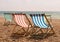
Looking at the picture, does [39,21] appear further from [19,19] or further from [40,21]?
[19,19]

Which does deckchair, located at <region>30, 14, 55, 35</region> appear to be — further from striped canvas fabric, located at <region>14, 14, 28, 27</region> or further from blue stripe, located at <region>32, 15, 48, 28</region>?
striped canvas fabric, located at <region>14, 14, 28, 27</region>

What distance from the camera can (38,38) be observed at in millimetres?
7641

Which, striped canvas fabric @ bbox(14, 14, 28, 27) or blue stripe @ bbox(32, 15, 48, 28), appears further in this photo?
striped canvas fabric @ bbox(14, 14, 28, 27)

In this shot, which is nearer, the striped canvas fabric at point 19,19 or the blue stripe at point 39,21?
the blue stripe at point 39,21

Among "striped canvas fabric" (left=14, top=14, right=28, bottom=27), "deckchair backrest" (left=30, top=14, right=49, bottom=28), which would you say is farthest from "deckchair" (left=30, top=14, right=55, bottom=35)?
"striped canvas fabric" (left=14, top=14, right=28, bottom=27)

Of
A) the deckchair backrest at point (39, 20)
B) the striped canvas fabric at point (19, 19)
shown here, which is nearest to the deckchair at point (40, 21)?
the deckchair backrest at point (39, 20)

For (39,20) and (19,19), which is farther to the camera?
(19,19)

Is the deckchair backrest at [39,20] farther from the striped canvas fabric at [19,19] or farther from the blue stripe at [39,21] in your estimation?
the striped canvas fabric at [19,19]

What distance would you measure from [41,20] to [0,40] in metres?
1.62

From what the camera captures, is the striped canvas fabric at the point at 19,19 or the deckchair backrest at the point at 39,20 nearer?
the deckchair backrest at the point at 39,20

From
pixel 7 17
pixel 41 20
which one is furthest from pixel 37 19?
pixel 7 17

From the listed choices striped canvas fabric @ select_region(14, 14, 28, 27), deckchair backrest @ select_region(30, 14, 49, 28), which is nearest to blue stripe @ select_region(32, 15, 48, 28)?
deckchair backrest @ select_region(30, 14, 49, 28)

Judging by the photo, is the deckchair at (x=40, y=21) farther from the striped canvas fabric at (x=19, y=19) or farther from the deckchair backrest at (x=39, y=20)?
the striped canvas fabric at (x=19, y=19)

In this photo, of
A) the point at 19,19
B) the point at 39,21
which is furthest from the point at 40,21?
the point at 19,19
